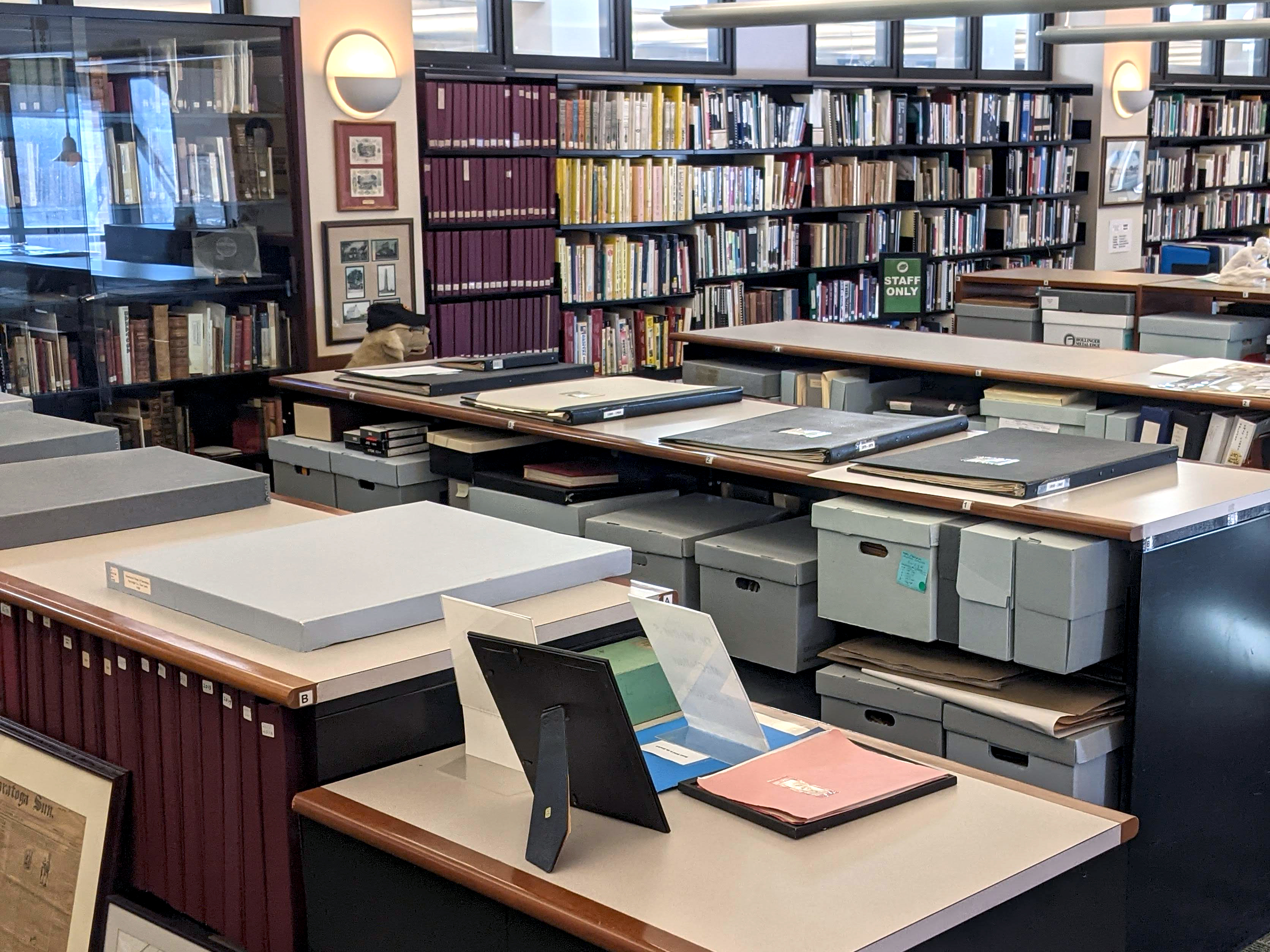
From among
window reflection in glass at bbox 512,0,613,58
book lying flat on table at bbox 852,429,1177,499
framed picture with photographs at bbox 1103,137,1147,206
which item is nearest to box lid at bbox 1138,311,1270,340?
book lying flat on table at bbox 852,429,1177,499

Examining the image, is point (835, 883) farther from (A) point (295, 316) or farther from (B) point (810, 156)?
(B) point (810, 156)

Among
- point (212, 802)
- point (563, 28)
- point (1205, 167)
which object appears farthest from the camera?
point (1205, 167)

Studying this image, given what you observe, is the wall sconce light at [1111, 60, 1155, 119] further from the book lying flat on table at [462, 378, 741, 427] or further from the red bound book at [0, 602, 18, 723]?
the red bound book at [0, 602, 18, 723]

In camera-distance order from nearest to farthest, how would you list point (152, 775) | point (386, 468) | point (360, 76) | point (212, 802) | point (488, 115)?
point (212, 802)
point (152, 775)
point (386, 468)
point (360, 76)
point (488, 115)

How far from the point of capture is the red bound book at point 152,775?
215 centimetres

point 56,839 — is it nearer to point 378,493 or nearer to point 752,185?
point 378,493

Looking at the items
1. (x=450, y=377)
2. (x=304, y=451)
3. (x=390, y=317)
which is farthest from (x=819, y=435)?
(x=390, y=317)

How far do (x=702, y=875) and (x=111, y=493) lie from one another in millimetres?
1608

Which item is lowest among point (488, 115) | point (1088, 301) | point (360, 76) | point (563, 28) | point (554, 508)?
point (554, 508)

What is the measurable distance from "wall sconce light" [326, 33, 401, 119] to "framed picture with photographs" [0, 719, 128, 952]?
3.88m

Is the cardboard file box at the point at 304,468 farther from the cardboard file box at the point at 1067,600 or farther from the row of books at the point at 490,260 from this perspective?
the cardboard file box at the point at 1067,600

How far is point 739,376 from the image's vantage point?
214 inches

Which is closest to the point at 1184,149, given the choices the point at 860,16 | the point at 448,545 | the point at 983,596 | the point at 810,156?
the point at 810,156

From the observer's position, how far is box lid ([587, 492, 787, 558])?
11.3 ft
